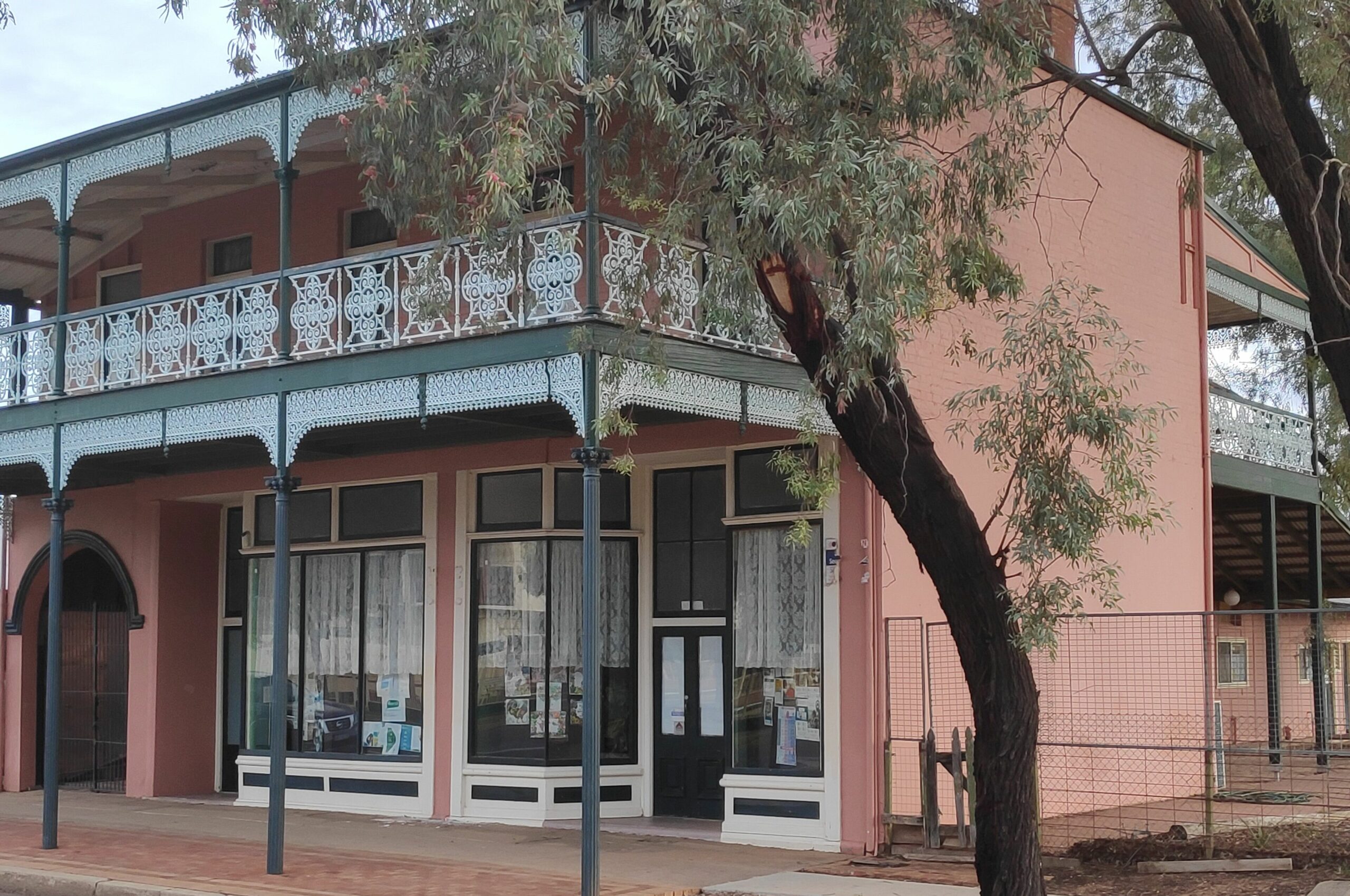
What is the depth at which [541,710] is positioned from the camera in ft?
51.9

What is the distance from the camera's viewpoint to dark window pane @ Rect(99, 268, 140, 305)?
Answer: 19.7 m

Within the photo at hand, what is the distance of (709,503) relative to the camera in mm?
15836

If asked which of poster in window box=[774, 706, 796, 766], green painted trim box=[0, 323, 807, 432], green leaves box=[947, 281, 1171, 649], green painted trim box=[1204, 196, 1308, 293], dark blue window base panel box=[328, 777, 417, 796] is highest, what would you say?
green painted trim box=[1204, 196, 1308, 293]

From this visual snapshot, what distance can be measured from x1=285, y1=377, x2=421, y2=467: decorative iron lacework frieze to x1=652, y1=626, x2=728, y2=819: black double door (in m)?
4.33

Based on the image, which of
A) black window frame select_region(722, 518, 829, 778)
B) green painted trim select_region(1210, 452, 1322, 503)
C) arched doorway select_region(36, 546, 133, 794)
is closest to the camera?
black window frame select_region(722, 518, 829, 778)

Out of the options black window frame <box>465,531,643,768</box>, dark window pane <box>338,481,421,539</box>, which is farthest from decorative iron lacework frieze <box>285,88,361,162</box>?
black window frame <box>465,531,643,768</box>

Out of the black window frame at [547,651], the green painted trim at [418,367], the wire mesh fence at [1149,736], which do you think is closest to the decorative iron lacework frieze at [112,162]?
the green painted trim at [418,367]

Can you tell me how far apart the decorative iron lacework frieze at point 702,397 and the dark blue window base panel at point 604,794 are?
14.6 feet

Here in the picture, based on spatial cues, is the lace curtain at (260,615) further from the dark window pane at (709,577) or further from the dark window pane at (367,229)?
the dark window pane at (709,577)

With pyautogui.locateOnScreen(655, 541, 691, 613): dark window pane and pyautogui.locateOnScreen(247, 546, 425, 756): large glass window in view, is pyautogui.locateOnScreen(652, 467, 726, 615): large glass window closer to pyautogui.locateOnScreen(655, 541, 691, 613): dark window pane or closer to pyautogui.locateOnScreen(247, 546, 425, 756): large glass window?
pyautogui.locateOnScreen(655, 541, 691, 613): dark window pane

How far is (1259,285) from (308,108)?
13.2 meters

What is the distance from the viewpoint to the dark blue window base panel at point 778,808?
1397 centimetres

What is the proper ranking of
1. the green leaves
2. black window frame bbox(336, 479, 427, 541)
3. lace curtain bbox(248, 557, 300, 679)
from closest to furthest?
the green leaves → black window frame bbox(336, 479, 427, 541) → lace curtain bbox(248, 557, 300, 679)

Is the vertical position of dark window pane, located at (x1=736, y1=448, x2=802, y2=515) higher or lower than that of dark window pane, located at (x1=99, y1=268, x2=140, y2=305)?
lower
